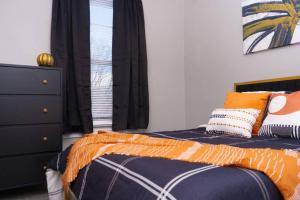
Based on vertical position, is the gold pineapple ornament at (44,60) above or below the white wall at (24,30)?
below

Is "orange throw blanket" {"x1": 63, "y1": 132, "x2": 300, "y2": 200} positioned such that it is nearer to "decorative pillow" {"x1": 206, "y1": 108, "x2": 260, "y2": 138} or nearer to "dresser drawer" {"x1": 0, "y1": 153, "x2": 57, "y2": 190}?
"decorative pillow" {"x1": 206, "y1": 108, "x2": 260, "y2": 138}

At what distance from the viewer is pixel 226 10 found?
9.89 feet

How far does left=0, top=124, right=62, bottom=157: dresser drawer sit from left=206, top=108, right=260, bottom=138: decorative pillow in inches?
53.8

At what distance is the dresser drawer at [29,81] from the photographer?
2142 millimetres

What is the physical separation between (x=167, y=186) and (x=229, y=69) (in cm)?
241

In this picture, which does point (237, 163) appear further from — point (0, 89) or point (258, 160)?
point (0, 89)

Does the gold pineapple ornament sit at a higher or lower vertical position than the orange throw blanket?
higher

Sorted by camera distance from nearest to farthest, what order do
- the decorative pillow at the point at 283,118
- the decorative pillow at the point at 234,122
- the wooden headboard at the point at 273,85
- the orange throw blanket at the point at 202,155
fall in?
the orange throw blanket at the point at 202,155 < the decorative pillow at the point at 283,118 < the decorative pillow at the point at 234,122 < the wooden headboard at the point at 273,85

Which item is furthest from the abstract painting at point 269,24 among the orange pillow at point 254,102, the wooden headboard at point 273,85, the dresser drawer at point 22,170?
the dresser drawer at point 22,170

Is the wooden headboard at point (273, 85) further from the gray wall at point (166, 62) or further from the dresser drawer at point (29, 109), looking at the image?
the dresser drawer at point (29, 109)

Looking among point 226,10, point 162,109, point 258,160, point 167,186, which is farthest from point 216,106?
point 167,186

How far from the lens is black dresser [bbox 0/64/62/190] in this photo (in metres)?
2.14

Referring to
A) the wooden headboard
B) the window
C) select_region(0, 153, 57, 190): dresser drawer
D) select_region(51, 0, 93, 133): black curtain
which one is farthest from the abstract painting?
select_region(0, 153, 57, 190): dresser drawer

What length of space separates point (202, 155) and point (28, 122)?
1657mm
